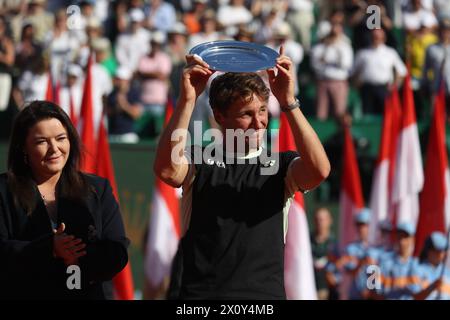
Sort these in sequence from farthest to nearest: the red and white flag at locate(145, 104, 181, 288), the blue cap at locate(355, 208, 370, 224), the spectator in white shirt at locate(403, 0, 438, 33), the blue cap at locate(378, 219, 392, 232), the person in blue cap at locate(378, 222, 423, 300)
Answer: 1. the spectator in white shirt at locate(403, 0, 438, 33)
2. the blue cap at locate(355, 208, 370, 224)
3. the red and white flag at locate(145, 104, 181, 288)
4. the blue cap at locate(378, 219, 392, 232)
5. the person in blue cap at locate(378, 222, 423, 300)

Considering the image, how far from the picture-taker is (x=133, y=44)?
1506 centimetres

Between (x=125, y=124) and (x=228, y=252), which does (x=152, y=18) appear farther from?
(x=228, y=252)

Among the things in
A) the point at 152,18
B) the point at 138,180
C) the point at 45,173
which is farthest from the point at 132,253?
the point at 45,173

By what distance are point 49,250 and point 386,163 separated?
322 inches

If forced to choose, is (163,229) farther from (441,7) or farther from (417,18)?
(441,7)

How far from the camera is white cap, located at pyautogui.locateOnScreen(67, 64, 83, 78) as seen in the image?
13.9 m

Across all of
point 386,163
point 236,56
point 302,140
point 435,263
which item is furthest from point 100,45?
point 302,140

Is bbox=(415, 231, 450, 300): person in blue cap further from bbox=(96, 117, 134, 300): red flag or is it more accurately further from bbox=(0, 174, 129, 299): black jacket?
bbox=(0, 174, 129, 299): black jacket

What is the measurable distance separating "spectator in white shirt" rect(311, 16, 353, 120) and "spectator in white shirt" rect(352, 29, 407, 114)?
142 millimetres

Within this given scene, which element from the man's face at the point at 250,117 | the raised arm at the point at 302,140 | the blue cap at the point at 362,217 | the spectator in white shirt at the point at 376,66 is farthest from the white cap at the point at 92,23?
the raised arm at the point at 302,140

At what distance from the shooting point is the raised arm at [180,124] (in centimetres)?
470

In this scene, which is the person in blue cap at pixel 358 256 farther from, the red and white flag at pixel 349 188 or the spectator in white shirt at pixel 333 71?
the spectator in white shirt at pixel 333 71

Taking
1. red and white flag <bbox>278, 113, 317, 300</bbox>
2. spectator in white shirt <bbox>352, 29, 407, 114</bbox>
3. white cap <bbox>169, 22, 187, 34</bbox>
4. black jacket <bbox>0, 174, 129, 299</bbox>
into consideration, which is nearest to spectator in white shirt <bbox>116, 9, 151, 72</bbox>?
white cap <bbox>169, 22, 187, 34</bbox>
